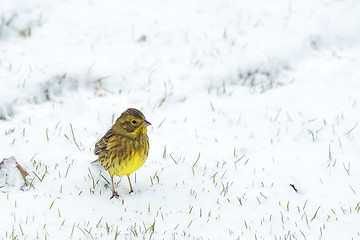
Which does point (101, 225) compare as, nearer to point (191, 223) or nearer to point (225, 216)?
point (191, 223)

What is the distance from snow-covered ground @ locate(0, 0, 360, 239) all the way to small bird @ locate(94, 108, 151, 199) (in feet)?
1.40

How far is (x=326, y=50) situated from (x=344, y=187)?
168 inches

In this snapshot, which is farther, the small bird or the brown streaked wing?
the brown streaked wing

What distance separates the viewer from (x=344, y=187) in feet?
18.4

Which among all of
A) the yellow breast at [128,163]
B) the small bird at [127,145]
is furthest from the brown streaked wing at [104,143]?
the yellow breast at [128,163]

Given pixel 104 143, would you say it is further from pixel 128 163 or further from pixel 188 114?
pixel 188 114

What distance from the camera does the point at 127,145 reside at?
16.6 feet

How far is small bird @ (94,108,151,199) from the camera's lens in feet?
→ 16.5

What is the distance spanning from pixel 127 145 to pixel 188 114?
2.25 meters

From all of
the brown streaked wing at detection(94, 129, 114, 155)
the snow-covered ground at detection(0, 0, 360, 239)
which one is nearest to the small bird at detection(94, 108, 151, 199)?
the brown streaked wing at detection(94, 129, 114, 155)

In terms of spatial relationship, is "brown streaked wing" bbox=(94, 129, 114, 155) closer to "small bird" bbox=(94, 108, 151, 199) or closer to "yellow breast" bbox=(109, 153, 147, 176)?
"small bird" bbox=(94, 108, 151, 199)

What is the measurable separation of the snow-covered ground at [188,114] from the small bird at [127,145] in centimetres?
43

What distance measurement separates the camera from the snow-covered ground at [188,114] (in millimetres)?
5031

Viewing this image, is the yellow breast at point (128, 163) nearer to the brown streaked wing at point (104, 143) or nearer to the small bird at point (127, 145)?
the small bird at point (127, 145)
